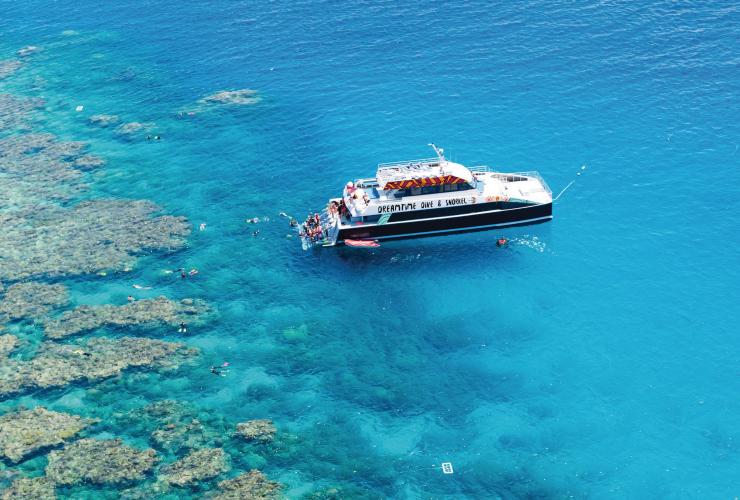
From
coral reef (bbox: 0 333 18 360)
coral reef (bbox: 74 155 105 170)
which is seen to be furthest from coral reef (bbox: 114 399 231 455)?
coral reef (bbox: 74 155 105 170)

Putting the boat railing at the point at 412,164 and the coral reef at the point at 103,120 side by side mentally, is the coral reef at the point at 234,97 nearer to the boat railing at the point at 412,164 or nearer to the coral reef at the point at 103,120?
the coral reef at the point at 103,120

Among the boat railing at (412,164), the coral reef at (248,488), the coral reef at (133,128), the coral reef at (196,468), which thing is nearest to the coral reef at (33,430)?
the coral reef at (196,468)

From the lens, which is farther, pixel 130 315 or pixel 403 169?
pixel 403 169

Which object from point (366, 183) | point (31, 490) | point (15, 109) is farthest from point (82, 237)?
point (15, 109)

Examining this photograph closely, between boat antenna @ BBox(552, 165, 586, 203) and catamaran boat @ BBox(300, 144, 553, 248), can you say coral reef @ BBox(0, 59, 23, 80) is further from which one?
boat antenna @ BBox(552, 165, 586, 203)

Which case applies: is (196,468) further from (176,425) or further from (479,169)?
(479,169)
